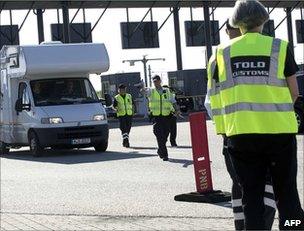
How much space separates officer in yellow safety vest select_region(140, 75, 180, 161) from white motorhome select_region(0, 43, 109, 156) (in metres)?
2.49

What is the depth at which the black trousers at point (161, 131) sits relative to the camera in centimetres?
1428

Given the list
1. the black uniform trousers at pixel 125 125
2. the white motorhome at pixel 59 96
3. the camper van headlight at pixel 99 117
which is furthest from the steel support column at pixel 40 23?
the camper van headlight at pixel 99 117

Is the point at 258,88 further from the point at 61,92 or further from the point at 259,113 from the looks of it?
the point at 61,92

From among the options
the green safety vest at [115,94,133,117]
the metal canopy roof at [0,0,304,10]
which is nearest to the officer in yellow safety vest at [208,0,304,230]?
the green safety vest at [115,94,133,117]

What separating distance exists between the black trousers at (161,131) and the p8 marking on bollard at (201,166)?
534 cm

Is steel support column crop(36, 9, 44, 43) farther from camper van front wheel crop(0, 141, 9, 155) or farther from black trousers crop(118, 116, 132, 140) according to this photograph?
black trousers crop(118, 116, 132, 140)

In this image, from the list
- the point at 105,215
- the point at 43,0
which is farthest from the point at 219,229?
the point at 43,0

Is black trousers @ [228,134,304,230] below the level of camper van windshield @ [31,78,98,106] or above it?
below

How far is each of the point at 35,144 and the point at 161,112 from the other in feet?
14.5

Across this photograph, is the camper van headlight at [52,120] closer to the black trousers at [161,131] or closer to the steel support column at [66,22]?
the black trousers at [161,131]

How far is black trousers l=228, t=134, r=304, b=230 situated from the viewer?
14.6 ft

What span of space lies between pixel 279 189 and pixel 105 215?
3918 mm

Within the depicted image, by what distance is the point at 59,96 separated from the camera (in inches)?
687

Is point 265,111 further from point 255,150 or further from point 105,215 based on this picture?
point 105,215
